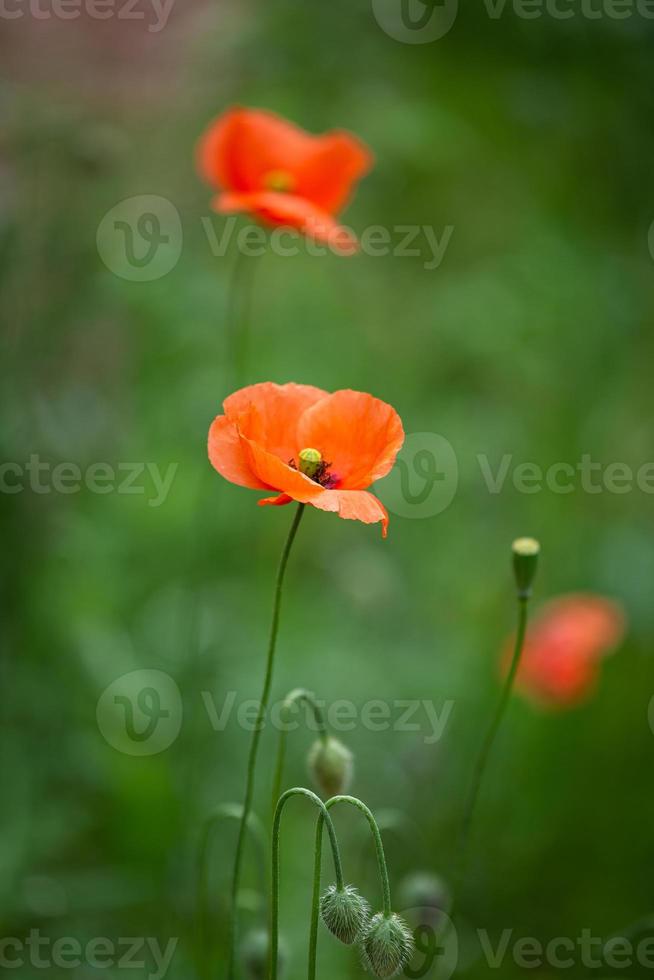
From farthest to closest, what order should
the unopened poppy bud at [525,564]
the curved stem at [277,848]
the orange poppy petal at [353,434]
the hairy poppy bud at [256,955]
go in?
1. the hairy poppy bud at [256,955]
2. the unopened poppy bud at [525,564]
3. the orange poppy petal at [353,434]
4. the curved stem at [277,848]

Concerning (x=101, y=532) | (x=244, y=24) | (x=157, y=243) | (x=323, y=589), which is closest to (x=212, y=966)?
(x=101, y=532)

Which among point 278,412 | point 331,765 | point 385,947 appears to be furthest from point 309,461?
point 385,947

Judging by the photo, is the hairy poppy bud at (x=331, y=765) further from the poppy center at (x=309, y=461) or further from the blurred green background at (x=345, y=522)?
the blurred green background at (x=345, y=522)

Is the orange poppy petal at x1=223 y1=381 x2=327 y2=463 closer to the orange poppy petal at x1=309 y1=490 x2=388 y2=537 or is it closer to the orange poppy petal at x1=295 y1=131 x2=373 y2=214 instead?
the orange poppy petal at x1=309 y1=490 x2=388 y2=537

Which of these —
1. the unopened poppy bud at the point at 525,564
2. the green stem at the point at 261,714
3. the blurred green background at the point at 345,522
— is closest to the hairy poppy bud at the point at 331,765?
the green stem at the point at 261,714

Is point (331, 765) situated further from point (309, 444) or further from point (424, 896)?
point (309, 444)

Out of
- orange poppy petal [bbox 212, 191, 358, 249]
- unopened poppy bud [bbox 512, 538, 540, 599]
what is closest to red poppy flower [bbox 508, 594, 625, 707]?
unopened poppy bud [bbox 512, 538, 540, 599]

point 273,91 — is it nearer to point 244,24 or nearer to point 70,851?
point 244,24
